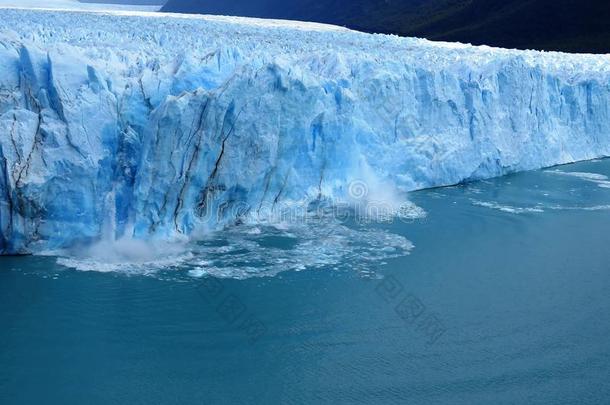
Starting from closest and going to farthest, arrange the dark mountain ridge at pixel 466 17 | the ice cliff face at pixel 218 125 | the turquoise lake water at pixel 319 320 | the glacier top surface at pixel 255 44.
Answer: the turquoise lake water at pixel 319 320, the ice cliff face at pixel 218 125, the glacier top surface at pixel 255 44, the dark mountain ridge at pixel 466 17

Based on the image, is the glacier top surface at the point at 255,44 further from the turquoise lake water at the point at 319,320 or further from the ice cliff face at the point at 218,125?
the turquoise lake water at the point at 319,320

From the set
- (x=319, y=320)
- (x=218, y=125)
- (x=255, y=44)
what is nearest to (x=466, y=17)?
(x=255, y=44)

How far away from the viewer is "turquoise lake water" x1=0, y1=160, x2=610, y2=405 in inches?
164

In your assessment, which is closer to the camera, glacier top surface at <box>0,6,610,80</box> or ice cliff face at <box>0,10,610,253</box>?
ice cliff face at <box>0,10,610,253</box>

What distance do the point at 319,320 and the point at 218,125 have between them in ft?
8.37

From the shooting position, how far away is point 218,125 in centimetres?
664

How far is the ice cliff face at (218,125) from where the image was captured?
19.7ft

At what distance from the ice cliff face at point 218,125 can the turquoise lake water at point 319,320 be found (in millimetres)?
475

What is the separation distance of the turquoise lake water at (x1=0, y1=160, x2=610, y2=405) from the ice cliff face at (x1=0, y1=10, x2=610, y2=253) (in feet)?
1.56

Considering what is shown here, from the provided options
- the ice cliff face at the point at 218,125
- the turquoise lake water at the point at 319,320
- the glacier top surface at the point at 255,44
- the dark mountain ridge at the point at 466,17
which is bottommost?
the turquoise lake water at the point at 319,320

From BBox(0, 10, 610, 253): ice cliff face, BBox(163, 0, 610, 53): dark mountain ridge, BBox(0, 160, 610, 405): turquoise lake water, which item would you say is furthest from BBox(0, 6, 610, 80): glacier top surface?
BBox(163, 0, 610, 53): dark mountain ridge

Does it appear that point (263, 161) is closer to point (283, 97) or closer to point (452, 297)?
point (283, 97)

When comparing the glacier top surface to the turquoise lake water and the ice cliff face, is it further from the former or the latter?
the turquoise lake water

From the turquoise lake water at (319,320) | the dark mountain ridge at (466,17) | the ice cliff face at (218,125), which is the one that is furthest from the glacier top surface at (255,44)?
the dark mountain ridge at (466,17)
